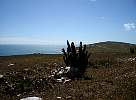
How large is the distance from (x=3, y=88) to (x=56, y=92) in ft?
15.8

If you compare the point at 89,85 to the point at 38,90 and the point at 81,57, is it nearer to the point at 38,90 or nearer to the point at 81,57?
the point at 38,90

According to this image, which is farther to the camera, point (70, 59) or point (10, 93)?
point (70, 59)

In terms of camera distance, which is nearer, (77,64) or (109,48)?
(77,64)

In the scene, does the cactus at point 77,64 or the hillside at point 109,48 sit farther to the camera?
the hillside at point 109,48

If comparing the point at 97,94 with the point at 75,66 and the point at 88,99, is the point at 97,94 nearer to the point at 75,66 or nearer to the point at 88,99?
the point at 88,99

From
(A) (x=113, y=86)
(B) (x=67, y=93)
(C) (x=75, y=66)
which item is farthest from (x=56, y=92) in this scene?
(C) (x=75, y=66)

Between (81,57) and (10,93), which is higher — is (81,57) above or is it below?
above

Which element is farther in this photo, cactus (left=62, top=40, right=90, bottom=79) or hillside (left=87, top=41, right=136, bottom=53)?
hillside (left=87, top=41, right=136, bottom=53)

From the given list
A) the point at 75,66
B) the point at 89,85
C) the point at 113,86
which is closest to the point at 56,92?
the point at 89,85

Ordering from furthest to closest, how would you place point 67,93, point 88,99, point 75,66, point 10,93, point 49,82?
point 75,66 → point 49,82 → point 10,93 → point 67,93 → point 88,99

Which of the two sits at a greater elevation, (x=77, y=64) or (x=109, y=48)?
(x=109, y=48)

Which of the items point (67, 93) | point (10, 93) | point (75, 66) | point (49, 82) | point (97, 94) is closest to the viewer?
point (97, 94)

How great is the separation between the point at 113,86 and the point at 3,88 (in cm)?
875

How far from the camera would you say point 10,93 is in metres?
19.3
